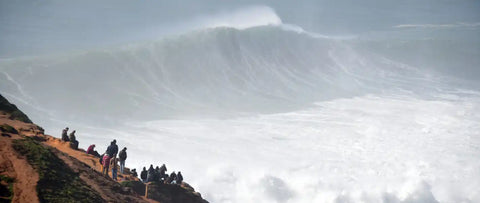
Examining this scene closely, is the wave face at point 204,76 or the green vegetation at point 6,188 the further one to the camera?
the wave face at point 204,76

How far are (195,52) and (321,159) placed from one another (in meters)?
22.9

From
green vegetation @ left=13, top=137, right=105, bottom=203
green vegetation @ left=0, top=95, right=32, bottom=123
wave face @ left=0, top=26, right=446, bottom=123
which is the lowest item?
green vegetation @ left=13, top=137, right=105, bottom=203

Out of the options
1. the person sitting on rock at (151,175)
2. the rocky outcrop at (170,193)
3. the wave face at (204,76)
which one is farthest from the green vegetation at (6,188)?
the wave face at (204,76)

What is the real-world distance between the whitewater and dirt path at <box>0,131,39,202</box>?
10.8m

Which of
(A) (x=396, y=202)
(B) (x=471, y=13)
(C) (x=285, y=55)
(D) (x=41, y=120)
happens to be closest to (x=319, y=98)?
(C) (x=285, y=55)

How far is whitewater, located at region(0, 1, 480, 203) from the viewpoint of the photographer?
842 inches

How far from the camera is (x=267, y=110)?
33.1m

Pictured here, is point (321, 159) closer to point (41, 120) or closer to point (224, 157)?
point (224, 157)

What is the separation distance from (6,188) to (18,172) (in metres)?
0.71

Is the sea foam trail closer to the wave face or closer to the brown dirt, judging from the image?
the wave face

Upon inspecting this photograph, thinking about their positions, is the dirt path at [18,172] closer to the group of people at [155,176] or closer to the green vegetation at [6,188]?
the green vegetation at [6,188]

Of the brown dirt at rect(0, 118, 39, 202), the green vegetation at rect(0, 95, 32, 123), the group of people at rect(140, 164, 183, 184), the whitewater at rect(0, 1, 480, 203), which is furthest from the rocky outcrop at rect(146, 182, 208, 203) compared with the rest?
the whitewater at rect(0, 1, 480, 203)

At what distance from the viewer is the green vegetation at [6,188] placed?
25.8 feet

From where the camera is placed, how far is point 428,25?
7238cm
